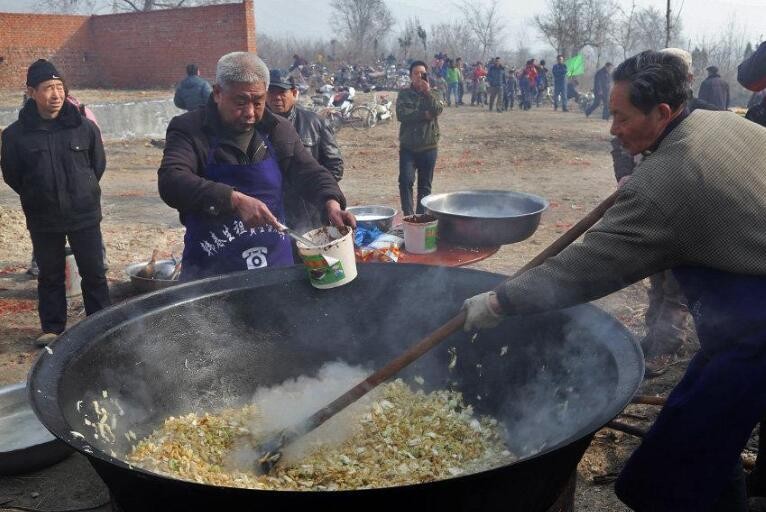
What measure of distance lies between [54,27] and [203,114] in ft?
67.0

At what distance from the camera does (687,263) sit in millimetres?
2037

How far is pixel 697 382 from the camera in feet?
6.98

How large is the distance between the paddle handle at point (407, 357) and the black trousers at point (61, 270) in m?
3.02

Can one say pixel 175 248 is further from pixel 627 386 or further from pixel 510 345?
pixel 627 386

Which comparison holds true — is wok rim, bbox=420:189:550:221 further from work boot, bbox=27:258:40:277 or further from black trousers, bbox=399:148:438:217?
work boot, bbox=27:258:40:277

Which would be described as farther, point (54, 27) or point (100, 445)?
point (54, 27)

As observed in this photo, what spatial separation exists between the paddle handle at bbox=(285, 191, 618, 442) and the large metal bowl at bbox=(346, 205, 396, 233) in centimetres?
223

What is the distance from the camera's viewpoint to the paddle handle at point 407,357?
2215 mm

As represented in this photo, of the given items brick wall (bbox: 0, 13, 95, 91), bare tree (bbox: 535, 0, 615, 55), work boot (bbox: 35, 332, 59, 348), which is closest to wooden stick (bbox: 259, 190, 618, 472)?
work boot (bbox: 35, 332, 59, 348)

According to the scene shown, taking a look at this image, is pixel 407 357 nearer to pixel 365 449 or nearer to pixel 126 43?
pixel 365 449

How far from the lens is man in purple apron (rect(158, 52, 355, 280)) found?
9.17 feet

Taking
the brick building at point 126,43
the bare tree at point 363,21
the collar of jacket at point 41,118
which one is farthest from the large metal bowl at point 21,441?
the bare tree at point 363,21

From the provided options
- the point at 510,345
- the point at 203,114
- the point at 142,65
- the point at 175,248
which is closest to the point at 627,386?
the point at 510,345

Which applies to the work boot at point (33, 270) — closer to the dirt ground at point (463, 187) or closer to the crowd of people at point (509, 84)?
the dirt ground at point (463, 187)
